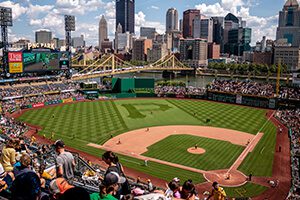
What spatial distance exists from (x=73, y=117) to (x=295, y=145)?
102 ft

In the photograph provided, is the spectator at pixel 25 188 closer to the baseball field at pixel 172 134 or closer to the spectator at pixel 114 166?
the spectator at pixel 114 166

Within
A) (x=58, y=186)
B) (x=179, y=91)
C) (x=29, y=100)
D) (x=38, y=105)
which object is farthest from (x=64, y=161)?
(x=179, y=91)

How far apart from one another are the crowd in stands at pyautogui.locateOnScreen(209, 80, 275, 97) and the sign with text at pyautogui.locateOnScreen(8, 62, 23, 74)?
132 ft

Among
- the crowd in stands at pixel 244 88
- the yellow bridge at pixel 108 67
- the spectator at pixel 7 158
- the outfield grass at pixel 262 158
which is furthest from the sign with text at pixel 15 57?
the spectator at pixel 7 158

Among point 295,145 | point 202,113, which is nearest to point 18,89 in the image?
point 202,113

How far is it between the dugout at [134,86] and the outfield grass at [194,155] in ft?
105

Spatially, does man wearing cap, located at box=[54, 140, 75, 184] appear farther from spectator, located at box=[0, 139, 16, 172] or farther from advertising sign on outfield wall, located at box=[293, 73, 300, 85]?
advertising sign on outfield wall, located at box=[293, 73, 300, 85]

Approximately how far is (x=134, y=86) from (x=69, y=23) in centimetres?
2636

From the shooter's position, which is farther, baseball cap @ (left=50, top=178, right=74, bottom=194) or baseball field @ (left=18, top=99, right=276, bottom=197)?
baseball field @ (left=18, top=99, right=276, bottom=197)

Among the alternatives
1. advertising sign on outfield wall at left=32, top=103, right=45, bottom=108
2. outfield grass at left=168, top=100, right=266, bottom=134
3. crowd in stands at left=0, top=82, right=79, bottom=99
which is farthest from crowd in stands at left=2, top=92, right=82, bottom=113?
outfield grass at left=168, top=100, right=266, bottom=134

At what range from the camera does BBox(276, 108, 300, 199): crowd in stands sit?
23227 millimetres

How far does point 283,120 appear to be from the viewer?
4625cm

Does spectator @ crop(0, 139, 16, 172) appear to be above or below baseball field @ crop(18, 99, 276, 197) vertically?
above

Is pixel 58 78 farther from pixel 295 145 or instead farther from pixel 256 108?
pixel 295 145
